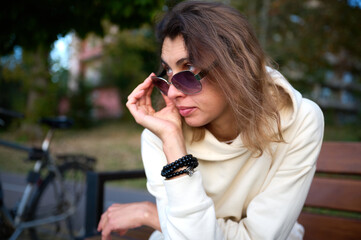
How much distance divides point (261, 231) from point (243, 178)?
0.29 m

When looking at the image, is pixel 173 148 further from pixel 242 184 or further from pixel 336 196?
pixel 336 196

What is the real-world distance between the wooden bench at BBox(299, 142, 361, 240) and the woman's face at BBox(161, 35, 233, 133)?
107 centimetres

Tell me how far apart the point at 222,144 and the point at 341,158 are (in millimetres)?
1072

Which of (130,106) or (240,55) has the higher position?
(240,55)

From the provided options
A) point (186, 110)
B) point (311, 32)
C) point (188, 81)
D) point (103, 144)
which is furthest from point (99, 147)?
point (188, 81)

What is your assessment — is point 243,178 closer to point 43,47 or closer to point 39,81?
point 43,47

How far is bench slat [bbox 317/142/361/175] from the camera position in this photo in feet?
6.87

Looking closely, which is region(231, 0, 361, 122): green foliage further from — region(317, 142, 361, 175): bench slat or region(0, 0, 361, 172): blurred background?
region(317, 142, 361, 175): bench slat

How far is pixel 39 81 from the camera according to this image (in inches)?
495

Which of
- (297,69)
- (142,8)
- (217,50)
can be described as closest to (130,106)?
(217,50)

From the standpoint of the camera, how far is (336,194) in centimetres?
215

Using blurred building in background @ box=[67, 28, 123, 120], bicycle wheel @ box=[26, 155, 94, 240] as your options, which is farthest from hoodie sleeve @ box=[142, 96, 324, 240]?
blurred building in background @ box=[67, 28, 123, 120]

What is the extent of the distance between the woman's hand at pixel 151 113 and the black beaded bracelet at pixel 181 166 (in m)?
0.15

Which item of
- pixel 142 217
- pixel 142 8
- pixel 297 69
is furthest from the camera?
pixel 297 69
